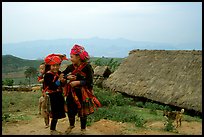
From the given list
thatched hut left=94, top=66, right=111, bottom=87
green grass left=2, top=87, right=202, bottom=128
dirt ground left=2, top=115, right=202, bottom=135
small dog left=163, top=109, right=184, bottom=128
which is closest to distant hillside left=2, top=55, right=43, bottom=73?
thatched hut left=94, top=66, right=111, bottom=87

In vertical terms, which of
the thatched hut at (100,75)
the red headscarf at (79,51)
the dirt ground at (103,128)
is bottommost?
the dirt ground at (103,128)

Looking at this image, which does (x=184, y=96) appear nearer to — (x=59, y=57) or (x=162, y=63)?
(x=162, y=63)

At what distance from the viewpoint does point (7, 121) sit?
25.2ft

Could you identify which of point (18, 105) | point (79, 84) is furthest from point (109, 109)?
point (79, 84)

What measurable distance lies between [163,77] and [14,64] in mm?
26334

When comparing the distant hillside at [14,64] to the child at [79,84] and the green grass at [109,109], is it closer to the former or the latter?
the green grass at [109,109]

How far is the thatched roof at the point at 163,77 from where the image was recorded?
990cm

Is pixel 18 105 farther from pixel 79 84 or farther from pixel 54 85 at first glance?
pixel 79 84

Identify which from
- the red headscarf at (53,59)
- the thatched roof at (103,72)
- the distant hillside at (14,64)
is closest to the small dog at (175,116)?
the red headscarf at (53,59)

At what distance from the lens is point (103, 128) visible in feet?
23.3

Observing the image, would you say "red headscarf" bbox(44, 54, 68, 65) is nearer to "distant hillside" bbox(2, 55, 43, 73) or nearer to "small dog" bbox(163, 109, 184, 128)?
"small dog" bbox(163, 109, 184, 128)

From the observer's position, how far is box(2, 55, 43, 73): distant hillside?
3278 centimetres

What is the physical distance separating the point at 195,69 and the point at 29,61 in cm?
2969

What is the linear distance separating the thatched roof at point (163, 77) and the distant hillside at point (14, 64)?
841 inches
